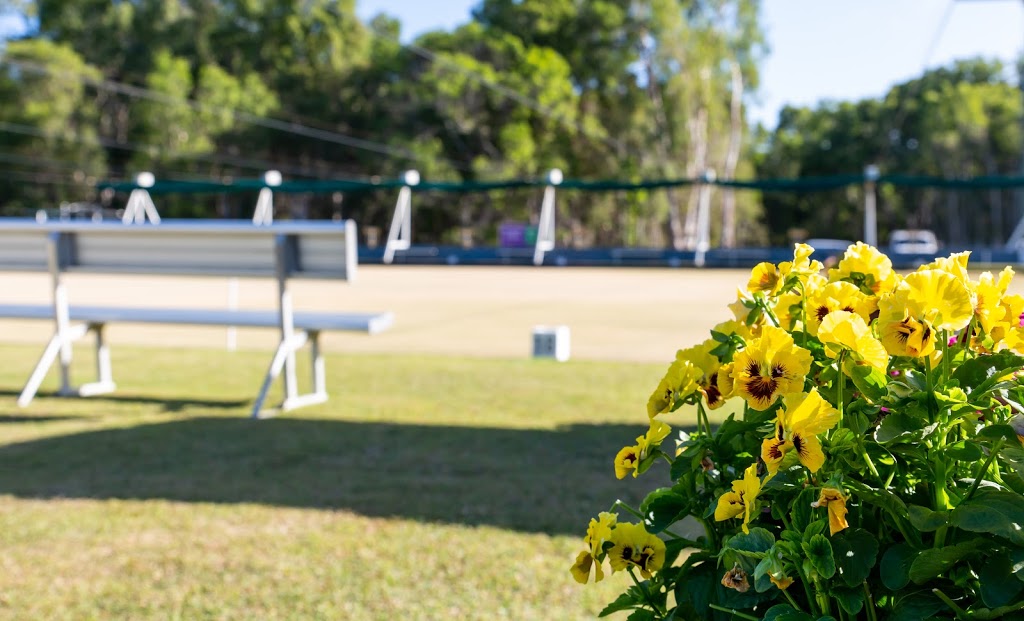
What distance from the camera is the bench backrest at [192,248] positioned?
190 inches

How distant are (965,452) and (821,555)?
0.18 m

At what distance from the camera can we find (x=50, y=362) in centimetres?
544

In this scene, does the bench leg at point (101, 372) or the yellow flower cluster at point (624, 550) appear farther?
the bench leg at point (101, 372)

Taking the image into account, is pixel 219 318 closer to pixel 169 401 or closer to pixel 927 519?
pixel 169 401

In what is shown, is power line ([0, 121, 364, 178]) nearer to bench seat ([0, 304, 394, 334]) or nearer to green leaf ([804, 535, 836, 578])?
bench seat ([0, 304, 394, 334])

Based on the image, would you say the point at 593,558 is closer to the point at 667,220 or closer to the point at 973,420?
the point at 973,420

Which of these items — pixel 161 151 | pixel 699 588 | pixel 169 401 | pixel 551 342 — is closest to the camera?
pixel 699 588

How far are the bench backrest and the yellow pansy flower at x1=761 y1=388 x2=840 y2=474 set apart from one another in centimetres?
369

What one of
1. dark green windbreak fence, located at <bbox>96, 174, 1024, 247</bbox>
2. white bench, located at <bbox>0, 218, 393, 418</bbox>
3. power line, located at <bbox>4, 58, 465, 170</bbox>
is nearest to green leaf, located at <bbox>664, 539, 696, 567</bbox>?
white bench, located at <bbox>0, 218, 393, 418</bbox>

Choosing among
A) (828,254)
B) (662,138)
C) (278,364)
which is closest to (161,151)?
(662,138)

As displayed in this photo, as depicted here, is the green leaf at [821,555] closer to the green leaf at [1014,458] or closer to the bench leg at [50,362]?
the green leaf at [1014,458]

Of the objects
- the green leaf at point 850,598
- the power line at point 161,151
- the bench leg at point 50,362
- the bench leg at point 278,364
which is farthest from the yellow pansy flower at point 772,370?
the power line at point 161,151

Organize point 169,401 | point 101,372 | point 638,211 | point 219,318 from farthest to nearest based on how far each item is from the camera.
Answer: point 638,211
point 101,372
point 169,401
point 219,318

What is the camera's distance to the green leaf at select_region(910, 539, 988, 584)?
3.43 ft
